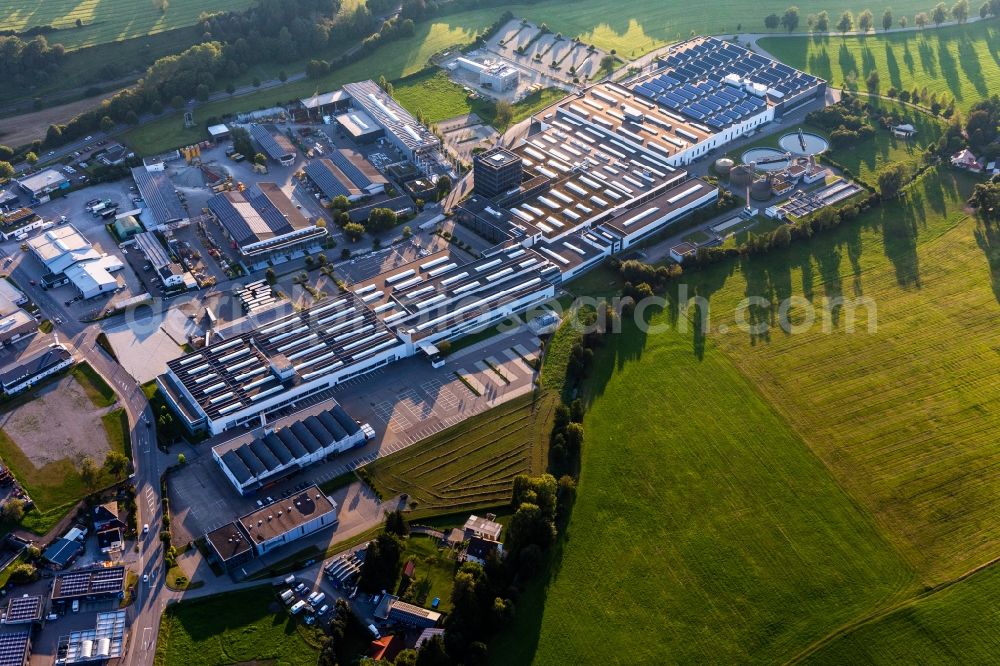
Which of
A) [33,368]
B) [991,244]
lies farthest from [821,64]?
[33,368]

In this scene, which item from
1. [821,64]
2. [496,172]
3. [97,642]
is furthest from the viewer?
[821,64]

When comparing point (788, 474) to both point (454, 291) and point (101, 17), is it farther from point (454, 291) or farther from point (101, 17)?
point (101, 17)

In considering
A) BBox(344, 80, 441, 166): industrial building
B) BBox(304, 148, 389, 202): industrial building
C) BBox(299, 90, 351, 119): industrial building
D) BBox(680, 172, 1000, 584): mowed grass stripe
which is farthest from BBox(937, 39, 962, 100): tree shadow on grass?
BBox(299, 90, 351, 119): industrial building

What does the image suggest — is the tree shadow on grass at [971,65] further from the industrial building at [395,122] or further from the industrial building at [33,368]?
the industrial building at [33,368]

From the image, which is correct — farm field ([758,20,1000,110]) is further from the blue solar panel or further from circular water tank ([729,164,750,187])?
circular water tank ([729,164,750,187])

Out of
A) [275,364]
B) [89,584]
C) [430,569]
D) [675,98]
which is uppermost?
[675,98]

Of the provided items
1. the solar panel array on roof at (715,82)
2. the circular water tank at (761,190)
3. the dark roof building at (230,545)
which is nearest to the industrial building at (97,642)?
the dark roof building at (230,545)

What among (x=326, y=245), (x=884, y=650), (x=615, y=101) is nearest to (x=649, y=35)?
(x=615, y=101)

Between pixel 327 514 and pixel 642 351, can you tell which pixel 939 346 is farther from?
pixel 327 514
